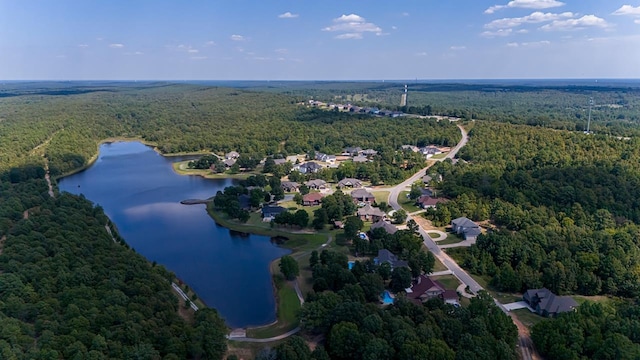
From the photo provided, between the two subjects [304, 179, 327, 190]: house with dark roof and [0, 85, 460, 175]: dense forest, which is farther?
[0, 85, 460, 175]: dense forest

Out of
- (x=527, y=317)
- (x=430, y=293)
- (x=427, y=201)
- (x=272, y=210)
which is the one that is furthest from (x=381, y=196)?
(x=527, y=317)

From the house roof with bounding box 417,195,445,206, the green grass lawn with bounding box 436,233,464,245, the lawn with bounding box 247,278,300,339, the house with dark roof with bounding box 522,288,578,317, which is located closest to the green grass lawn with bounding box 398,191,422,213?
the house roof with bounding box 417,195,445,206

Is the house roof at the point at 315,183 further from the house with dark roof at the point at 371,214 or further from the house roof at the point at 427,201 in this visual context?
the house roof at the point at 427,201

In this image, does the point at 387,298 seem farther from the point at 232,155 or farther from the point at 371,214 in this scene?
the point at 232,155

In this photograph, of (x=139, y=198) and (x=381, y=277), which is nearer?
(x=381, y=277)

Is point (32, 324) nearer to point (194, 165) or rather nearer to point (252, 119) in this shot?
point (194, 165)

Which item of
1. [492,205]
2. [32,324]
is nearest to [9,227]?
[32,324]

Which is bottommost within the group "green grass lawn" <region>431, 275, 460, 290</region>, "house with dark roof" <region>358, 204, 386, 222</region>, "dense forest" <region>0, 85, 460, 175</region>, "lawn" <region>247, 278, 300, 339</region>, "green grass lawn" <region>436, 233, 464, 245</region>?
"lawn" <region>247, 278, 300, 339</region>

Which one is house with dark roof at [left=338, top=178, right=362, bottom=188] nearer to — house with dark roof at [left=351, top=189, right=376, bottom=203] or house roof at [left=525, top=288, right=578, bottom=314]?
house with dark roof at [left=351, top=189, right=376, bottom=203]
